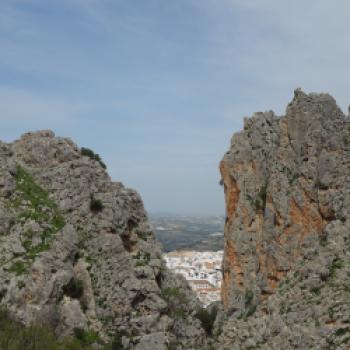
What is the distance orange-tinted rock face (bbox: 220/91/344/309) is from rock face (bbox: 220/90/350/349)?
8cm

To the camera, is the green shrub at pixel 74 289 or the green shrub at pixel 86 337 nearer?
the green shrub at pixel 86 337

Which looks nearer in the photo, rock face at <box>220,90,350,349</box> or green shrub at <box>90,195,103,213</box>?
rock face at <box>220,90,350,349</box>

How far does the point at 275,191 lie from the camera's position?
34.3 m

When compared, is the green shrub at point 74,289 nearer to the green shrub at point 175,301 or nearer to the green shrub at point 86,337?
the green shrub at point 86,337

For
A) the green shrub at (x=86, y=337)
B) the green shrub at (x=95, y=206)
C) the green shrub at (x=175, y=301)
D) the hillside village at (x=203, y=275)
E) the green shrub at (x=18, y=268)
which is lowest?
the hillside village at (x=203, y=275)

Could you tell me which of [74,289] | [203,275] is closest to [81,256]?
[74,289]

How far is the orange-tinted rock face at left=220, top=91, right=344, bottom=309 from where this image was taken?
3197 cm

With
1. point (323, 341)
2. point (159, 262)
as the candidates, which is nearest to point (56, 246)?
point (159, 262)

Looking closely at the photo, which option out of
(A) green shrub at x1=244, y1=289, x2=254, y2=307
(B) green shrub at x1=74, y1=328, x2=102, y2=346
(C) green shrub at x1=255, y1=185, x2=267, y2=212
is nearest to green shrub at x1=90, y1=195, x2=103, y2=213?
(B) green shrub at x1=74, y1=328, x2=102, y2=346

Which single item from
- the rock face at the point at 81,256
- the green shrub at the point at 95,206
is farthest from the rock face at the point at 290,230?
the green shrub at the point at 95,206

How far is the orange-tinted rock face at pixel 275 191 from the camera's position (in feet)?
105

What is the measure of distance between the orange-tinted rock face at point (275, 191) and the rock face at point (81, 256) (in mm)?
5652

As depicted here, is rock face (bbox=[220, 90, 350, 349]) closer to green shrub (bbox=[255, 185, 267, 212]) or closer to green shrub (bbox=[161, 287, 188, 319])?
green shrub (bbox=[255, 185, 267, 212])

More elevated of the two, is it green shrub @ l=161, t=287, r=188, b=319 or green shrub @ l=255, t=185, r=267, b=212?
green shrub @ l=255, t=185, r=267, b=212
